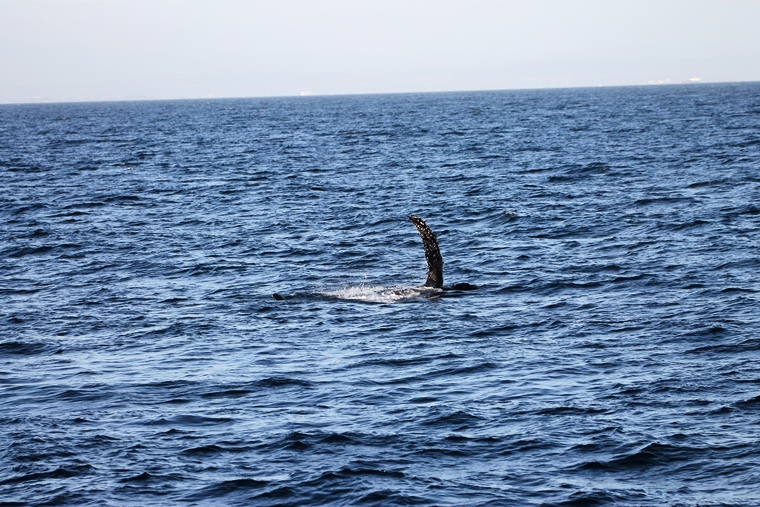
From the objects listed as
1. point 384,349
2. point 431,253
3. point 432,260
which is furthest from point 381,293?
point 384,349

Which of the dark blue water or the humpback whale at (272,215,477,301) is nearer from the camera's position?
the dark blue water

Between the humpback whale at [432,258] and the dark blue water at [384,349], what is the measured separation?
650 millimetres

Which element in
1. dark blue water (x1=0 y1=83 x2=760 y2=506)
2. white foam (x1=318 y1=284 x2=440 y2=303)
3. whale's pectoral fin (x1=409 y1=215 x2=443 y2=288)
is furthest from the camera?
white foam (x1=318 y1=284 x2=440 y2=303)

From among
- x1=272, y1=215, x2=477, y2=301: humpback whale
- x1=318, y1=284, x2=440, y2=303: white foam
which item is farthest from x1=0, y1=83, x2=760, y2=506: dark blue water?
x1=272, y1=215, x2=477, y2=301: humpback whale

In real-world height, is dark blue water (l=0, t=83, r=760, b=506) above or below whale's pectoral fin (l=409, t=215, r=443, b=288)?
below

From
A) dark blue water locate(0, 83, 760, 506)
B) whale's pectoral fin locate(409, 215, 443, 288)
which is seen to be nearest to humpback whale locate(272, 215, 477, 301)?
whale's pectoral fin locate(409, 215, 443, 288)

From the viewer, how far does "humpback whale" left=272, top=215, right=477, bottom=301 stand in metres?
23.8

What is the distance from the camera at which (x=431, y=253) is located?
24.1 metres

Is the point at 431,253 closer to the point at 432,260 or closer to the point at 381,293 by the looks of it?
the point at 432,260

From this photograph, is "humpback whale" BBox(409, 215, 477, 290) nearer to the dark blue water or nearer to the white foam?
the white foam

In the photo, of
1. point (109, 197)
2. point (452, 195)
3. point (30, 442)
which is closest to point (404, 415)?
point (30, 442)

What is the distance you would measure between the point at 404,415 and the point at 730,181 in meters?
32.5

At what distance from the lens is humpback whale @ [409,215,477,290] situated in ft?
78.0

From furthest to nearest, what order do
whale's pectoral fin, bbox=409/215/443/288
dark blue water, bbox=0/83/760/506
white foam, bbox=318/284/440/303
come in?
white foam, bbox=318/284/440/303
whale's pectoral fin, bbox=409/215/443/288
dark blue water, bbox=0/83/760/506
